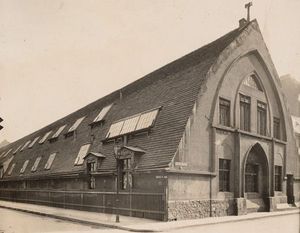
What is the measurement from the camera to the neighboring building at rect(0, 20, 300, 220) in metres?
19.4

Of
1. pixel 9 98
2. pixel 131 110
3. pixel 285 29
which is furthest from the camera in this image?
pixel 131 110

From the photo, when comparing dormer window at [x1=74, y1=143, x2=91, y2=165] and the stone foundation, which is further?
dormer window at [x1=74, y1=143, x2=91, y2=165]

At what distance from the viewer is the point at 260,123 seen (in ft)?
84.0

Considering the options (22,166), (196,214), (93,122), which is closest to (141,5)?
(196,214)

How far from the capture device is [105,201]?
23359mm

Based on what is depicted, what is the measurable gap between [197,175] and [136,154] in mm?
3376

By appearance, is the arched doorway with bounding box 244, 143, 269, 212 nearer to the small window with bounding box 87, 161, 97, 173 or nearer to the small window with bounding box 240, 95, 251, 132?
the small window with bounding box 240, 95, 251, 132

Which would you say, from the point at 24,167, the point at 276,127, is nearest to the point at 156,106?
the point at 276,127

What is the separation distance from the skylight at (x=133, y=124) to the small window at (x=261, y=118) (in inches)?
297

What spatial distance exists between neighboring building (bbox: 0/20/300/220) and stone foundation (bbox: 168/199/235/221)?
5 centimetres

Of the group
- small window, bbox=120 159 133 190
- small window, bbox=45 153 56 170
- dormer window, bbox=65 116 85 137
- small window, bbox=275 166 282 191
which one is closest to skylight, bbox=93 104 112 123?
dormer window, bbox=65 116 85 137

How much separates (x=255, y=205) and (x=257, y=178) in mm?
1873

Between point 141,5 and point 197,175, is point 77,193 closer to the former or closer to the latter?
point 197,175

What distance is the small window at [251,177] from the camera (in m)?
24.1
